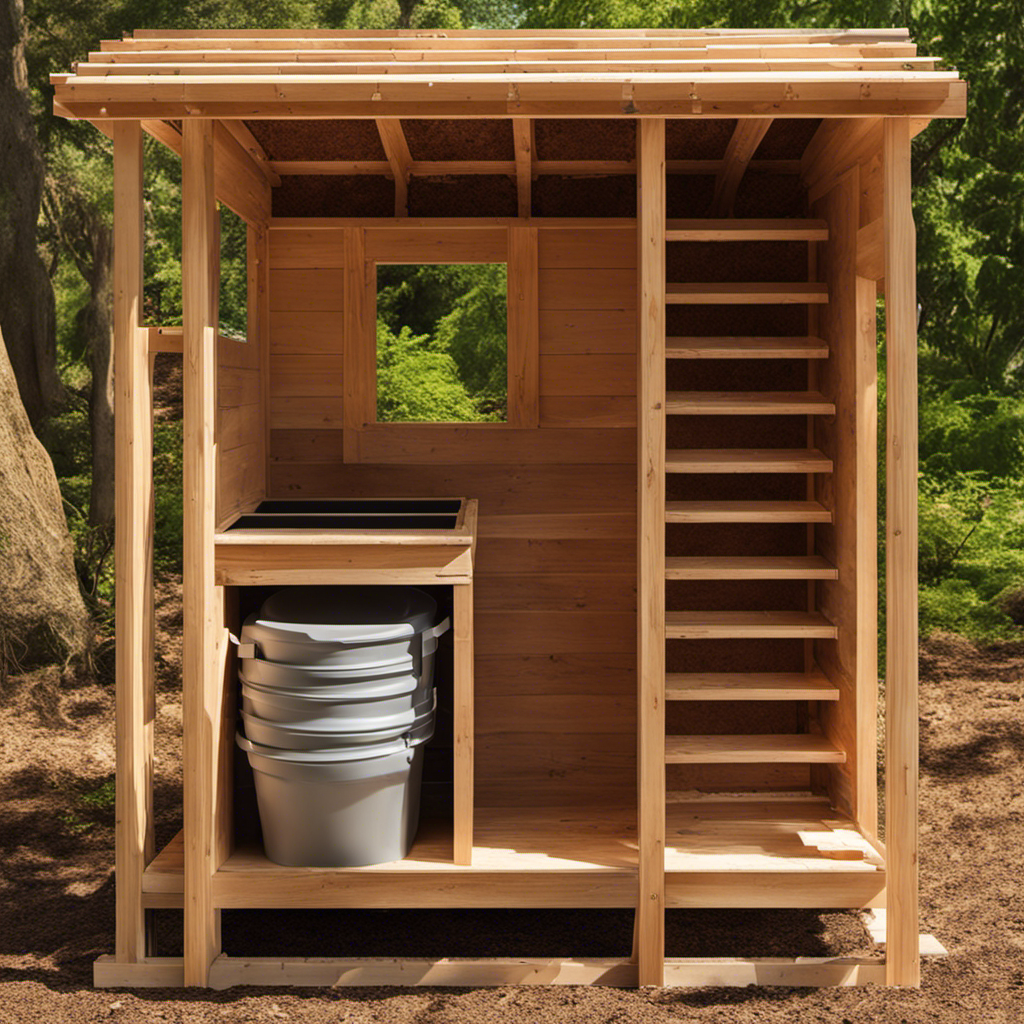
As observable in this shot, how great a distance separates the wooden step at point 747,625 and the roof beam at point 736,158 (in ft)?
6.23

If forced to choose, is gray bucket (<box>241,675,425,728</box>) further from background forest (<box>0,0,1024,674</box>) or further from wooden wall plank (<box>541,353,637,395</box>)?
background forest (<box>0,0,1024,674</box>)

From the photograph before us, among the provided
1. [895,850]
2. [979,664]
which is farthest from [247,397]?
[979,664]

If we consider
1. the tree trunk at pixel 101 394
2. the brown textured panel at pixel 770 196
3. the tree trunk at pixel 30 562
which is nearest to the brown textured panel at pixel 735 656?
the brown textured panel at pixel 770 196

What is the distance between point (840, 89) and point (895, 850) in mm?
2581

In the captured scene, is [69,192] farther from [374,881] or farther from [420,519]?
[374,881]

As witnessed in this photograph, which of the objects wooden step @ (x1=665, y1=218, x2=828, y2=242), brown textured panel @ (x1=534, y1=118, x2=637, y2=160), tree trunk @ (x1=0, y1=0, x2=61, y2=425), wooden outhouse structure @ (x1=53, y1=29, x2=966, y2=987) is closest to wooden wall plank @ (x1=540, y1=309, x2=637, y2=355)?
wooden outhouse structure @ (x1=53, y1=29, x2=966, y2=987)

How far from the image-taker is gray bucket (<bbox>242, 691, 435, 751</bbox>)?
405 centimetres

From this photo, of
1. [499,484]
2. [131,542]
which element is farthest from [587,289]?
[131,542]

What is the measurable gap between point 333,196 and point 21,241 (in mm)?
7127

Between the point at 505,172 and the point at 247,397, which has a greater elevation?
the point at 505,172

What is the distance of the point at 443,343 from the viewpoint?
1662 cm

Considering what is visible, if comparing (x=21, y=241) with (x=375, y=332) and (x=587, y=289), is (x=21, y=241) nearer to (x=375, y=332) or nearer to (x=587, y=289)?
(x=375, y=332)

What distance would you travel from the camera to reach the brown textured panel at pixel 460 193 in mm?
5430

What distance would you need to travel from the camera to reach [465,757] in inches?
164
